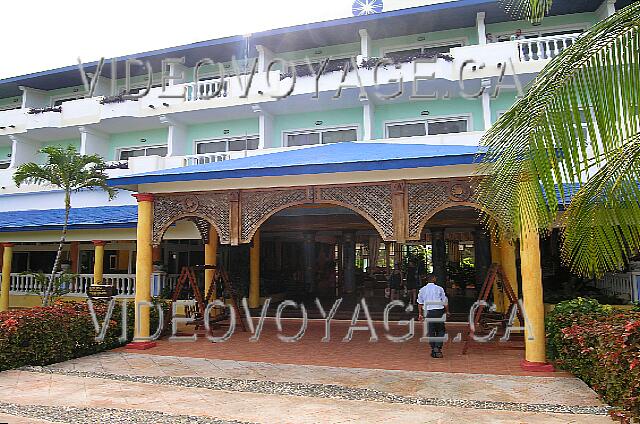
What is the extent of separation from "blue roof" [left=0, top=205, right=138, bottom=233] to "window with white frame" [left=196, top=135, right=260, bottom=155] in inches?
144

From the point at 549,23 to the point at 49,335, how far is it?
15.8 m

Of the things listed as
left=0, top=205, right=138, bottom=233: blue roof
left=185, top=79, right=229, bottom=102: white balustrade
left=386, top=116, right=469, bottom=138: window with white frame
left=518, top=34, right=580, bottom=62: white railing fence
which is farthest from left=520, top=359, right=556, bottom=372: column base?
left=185, top=79, right=229, bottom=102: white balustrade

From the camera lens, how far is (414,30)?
15289 millimetres

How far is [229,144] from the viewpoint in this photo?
16672 millimetres

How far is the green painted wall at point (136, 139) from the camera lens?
17641mm

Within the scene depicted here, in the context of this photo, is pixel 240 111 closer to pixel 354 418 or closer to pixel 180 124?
pixel 180 124

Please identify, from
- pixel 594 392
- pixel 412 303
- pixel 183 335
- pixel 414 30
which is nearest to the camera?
pixel 594 392

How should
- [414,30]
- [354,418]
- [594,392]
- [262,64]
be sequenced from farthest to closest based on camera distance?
[262,64] → [414,30] → [594,392] → [354,418]

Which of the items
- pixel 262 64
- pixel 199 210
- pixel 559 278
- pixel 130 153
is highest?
pixel 262 64

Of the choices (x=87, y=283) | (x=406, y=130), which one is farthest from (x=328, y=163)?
(x=87, y=283)

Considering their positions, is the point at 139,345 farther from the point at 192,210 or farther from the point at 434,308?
the point at 434,308

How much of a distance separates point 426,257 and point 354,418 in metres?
12.5

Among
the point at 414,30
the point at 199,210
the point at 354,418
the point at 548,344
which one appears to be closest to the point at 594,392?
the point at 548,344

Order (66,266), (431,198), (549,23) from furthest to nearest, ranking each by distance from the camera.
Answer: (66,266), (549,23), (431,198)
